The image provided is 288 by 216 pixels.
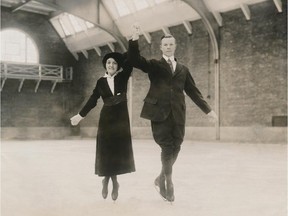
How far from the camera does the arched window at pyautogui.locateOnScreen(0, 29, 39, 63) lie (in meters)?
21.2

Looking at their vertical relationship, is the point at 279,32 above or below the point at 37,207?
above

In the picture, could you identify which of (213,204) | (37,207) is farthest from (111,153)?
(213,204)

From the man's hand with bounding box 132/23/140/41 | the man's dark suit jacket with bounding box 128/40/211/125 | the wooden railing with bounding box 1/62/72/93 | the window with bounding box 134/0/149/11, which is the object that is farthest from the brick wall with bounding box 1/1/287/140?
the man's hand with bounding box 132/23/140/41

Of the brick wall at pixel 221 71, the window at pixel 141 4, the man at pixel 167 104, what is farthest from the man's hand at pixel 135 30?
the window at pixel 141 4

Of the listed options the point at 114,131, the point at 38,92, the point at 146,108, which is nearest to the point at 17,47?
A: the point at 38,92

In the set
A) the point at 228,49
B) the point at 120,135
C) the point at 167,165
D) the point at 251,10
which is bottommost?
the point at 167,165

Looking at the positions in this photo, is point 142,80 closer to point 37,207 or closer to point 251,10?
point 251,10

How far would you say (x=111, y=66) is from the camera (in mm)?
3783

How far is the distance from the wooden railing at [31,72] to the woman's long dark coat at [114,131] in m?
17.9

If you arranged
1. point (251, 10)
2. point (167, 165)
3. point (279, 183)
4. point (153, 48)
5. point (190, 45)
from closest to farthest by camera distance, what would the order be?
point (167, 165)
point (279, 183)
point (251, 10)
point (190, 45)
point (153, 48)

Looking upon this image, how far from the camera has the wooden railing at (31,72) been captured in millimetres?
20656

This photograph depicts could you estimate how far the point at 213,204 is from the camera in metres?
3.88

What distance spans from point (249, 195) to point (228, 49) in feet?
38.0

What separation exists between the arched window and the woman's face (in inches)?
745
